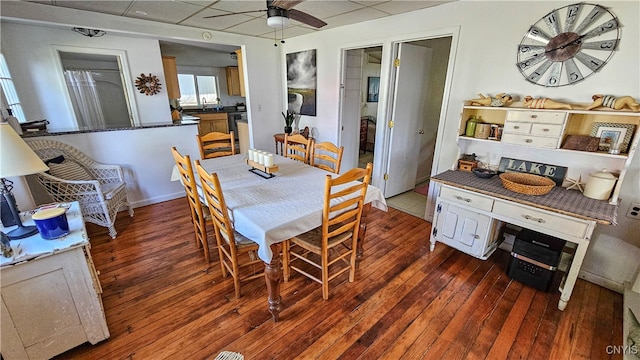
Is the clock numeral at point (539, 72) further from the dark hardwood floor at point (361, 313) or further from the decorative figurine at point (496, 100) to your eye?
the dark hardwood floor at point (361, 313)

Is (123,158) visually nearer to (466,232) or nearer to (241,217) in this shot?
(241,217)

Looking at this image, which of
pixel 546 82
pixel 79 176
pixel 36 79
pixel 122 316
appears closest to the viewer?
pixel 122 316

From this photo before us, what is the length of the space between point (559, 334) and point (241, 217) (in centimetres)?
218

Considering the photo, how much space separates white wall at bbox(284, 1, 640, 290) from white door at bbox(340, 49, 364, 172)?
0.48 meters

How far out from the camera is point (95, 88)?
4457 millimetres

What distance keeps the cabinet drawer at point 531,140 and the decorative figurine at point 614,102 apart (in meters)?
0.29

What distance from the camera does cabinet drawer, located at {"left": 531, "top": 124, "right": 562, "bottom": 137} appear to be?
1.93 m

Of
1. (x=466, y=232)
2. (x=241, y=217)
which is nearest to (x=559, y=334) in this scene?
(x=466, y=232)

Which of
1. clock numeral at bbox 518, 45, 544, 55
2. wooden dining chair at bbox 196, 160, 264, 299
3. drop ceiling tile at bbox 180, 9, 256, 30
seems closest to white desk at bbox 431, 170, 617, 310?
clock numeral at bbox 518, 45, 544, 55

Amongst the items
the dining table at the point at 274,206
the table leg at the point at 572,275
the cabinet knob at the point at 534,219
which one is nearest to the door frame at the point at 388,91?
the cabinet knob at the point at 534,219

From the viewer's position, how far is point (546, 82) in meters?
2.08

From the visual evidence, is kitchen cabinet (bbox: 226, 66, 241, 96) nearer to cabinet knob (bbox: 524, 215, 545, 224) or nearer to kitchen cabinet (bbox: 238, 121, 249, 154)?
kitchen cabinet (bbox: 238, 121, 249, 154)

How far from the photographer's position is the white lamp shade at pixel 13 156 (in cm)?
127

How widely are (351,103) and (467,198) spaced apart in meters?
2.32
